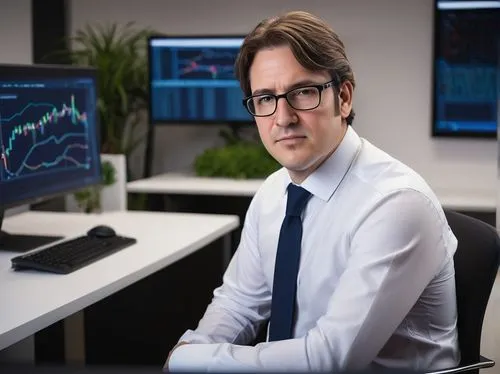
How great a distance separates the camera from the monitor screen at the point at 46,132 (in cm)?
187

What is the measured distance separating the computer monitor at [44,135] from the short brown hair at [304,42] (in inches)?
33.3

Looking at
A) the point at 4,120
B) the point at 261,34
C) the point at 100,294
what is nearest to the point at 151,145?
the point at 4,120

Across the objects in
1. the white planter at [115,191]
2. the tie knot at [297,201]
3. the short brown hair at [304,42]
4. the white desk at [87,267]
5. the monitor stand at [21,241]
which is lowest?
the white desk at [87,267]

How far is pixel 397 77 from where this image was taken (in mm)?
3650

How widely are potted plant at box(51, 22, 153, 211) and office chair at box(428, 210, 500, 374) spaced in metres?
2.42

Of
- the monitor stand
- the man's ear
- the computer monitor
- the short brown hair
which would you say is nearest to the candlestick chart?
the computer monitor

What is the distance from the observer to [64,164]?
213cm

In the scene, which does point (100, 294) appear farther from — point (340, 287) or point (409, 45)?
point (409, 45)

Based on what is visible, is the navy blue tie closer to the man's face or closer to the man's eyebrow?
the man's face

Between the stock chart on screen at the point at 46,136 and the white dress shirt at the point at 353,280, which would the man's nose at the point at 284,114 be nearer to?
the white dress shirt at the point at 353,280

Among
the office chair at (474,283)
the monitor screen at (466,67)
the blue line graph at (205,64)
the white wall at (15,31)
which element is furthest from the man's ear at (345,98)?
the white wall at (15,31)

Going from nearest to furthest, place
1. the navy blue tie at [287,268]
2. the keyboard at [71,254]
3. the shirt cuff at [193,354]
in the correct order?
the shirt cuff at [193,354], the navy blue tie at [287,268], the keyboard at [71,254]

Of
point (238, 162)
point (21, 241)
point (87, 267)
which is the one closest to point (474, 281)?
point (87, 267)

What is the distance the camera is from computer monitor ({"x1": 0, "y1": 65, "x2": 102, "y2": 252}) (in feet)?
6.14
